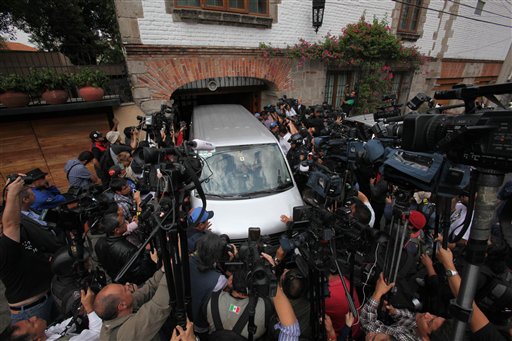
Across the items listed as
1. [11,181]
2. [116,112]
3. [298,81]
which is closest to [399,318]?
[11,181]

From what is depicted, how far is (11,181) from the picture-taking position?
211 cm

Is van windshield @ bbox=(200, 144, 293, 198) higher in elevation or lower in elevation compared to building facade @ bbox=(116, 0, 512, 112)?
lower

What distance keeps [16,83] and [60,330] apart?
→ 535cm

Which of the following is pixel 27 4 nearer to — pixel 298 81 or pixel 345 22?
pixel 298 81

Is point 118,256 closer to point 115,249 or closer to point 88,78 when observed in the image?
point 115,249

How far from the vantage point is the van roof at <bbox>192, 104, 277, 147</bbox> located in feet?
14.7

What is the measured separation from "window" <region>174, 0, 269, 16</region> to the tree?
92.9 inches

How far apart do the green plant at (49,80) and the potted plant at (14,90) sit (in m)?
0.15

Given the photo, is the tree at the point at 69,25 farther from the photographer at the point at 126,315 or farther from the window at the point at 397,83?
the window at the point at 397,83

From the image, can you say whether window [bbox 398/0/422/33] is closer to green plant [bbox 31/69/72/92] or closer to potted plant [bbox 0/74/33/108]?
green plant [bbox 31/69/72/92]

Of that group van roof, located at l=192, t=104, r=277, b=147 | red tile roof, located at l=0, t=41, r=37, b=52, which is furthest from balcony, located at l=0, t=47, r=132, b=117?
red tile roof, located at l=0, t=41, r=37, b=52

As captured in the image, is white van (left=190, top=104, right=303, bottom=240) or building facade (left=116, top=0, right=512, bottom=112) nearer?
white van (left=190, top=104, right=303, bottom=240)

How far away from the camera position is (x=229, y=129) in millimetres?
5035

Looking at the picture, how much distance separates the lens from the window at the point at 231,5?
259 inches
